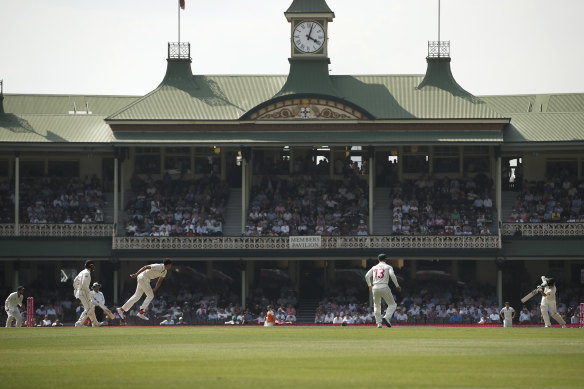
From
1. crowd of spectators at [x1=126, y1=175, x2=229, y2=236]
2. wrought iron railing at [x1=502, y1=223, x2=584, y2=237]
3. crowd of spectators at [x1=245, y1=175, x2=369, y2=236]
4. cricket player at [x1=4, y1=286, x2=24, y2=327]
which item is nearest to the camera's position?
cricket player at [x1=4, y1=286, x2=24, y2=327]

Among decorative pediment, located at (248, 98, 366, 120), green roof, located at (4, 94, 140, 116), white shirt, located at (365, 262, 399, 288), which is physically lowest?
white shirt, located at (365, 262, 399, 288)

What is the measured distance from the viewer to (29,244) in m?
45.6

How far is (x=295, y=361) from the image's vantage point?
1616 centimetres

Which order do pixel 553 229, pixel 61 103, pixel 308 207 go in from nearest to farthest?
pixel 553 229 → pixel 308 207 → pixel 61 103

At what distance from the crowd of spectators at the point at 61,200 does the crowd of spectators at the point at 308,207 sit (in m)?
6.74

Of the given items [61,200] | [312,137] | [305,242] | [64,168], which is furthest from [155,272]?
[64,168]

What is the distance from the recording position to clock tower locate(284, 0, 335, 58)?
164 feet

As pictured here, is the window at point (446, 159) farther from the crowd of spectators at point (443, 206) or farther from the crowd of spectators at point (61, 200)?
the crowd of spectators at point (61, 200)

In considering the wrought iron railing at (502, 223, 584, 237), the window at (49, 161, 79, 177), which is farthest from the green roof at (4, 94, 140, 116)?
the wrought iron railing at (502, 223, 584, 237)

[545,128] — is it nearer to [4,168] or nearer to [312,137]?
[312,137]

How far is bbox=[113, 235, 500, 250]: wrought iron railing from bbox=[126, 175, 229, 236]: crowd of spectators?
0.47 metres

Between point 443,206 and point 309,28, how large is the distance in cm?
1066

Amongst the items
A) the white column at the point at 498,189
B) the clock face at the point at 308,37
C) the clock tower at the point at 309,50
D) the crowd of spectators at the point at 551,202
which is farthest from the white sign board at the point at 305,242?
the clock face at the point at 308,37

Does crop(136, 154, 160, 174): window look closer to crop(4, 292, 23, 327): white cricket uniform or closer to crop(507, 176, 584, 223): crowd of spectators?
crop(507, 176, 584, 223): crowd of spectators
